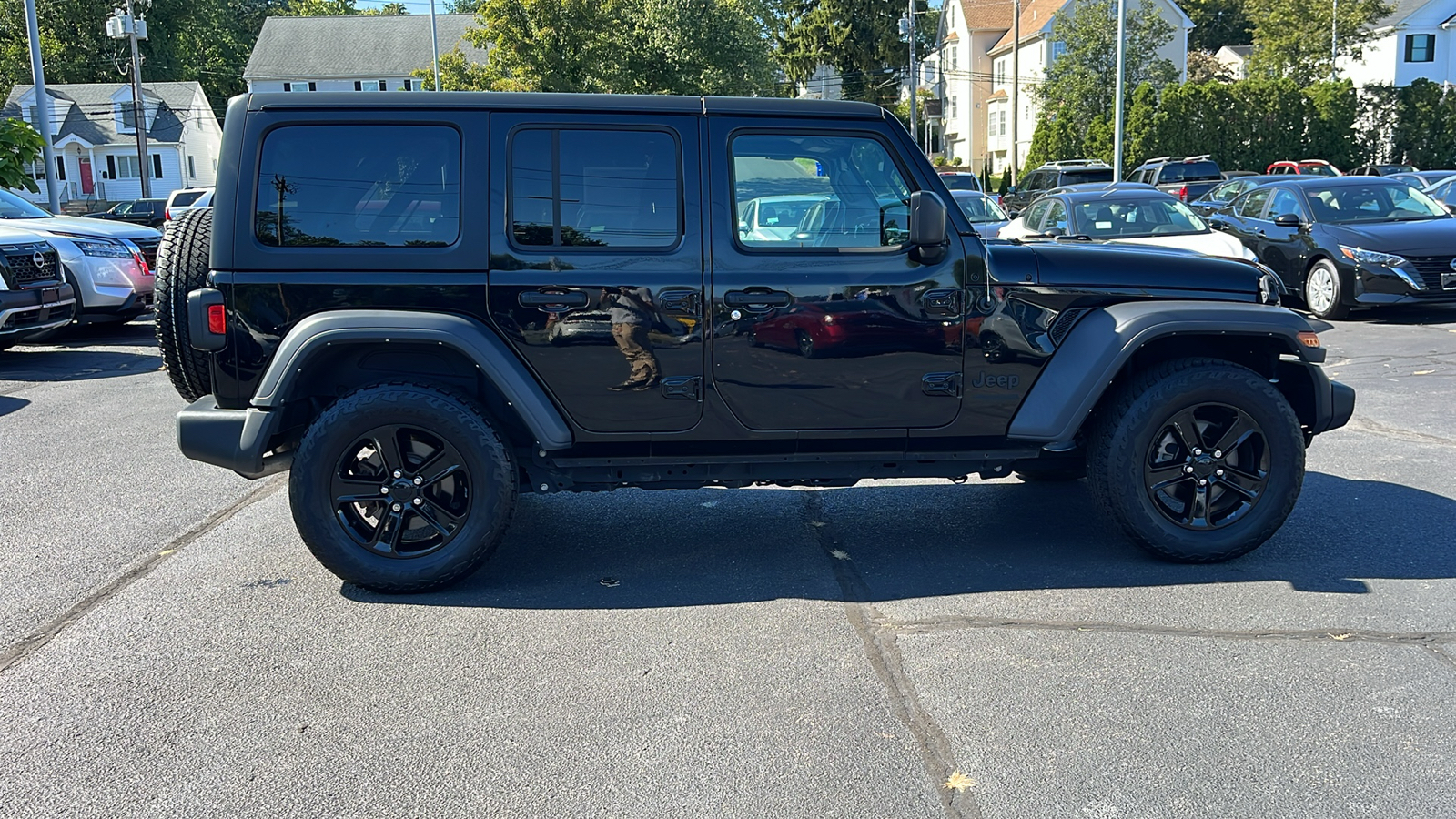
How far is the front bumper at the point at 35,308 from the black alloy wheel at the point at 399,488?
7547 millimetres

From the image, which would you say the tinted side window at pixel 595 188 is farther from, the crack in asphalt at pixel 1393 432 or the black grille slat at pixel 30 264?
the black grille slat at pixel 30 264

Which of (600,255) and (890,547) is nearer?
(600,255)

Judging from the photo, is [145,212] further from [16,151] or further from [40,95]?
[16,151]

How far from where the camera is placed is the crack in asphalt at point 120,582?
4.24 m

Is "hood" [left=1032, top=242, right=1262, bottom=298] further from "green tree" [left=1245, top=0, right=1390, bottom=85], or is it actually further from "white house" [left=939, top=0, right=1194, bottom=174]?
"white house" [left=939, top=0, right=1194, bottom=174]

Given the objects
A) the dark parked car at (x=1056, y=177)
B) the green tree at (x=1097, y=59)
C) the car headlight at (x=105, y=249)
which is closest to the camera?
the car headlight at (x=105, y=249)

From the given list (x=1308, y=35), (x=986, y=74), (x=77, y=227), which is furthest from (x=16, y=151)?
(x=986, y=74)

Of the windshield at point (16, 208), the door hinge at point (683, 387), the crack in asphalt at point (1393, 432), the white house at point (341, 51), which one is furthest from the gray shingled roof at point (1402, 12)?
the door hinge at point (683, 387)

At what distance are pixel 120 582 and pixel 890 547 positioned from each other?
3.36 meters

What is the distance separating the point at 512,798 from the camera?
318 centimetres

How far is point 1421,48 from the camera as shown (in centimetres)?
5603

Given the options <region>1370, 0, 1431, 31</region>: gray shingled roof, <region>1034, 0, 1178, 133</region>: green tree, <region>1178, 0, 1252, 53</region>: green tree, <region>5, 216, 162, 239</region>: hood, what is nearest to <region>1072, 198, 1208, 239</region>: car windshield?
<region>5, 216, 162, 239</region>: hood

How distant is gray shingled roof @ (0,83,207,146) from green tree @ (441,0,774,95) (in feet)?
124

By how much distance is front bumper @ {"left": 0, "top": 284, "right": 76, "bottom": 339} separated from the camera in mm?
10414
